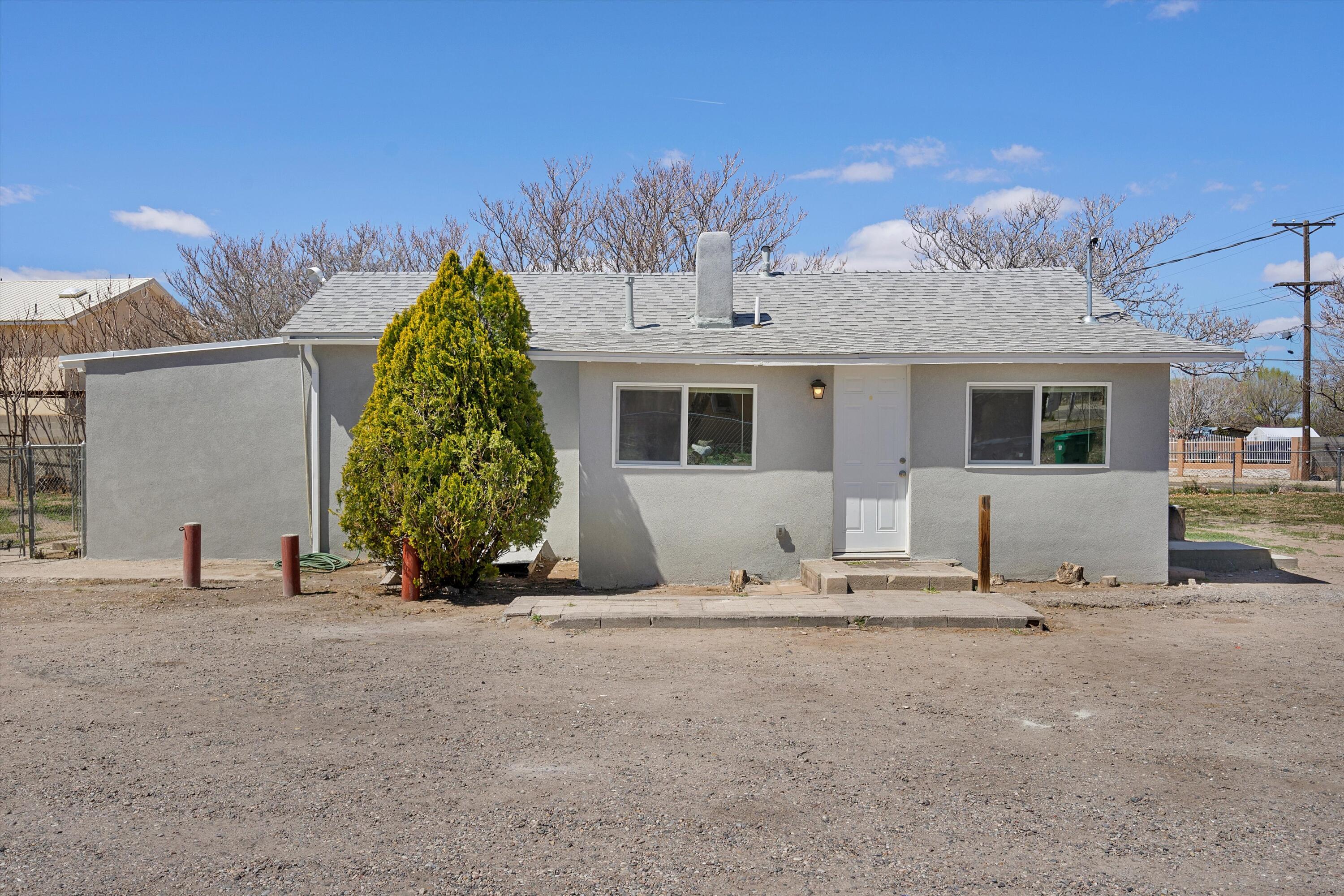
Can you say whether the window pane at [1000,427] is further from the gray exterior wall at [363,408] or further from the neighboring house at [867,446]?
the gray exterior wall at [363,408]

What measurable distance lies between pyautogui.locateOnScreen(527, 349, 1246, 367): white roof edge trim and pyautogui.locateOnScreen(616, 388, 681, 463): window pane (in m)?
0.43

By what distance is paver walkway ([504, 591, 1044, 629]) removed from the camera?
848 cm

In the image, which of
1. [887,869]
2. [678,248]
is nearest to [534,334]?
[887,869]

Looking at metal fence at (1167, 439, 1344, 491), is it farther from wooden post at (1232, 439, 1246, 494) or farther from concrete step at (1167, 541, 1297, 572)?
concrete step at (1167, 541, 1297, 572)

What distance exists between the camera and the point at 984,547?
33.0ft

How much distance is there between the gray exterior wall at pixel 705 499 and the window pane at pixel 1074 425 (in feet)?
8.59

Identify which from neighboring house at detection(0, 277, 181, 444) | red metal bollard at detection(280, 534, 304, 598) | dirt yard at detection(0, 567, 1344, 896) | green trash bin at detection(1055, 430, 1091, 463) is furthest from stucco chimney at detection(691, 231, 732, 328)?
neighboring house at detection(0, 277, 181, 444)

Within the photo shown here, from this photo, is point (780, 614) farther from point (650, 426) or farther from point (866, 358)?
point (866, 358)

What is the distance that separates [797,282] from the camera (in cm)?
1387

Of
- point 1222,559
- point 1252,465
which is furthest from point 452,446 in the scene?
point 1252,465

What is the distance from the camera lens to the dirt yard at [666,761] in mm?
3713

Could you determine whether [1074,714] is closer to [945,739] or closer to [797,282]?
[945,739]

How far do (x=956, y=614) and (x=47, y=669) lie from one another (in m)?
7.40

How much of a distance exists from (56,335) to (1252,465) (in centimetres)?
3887
